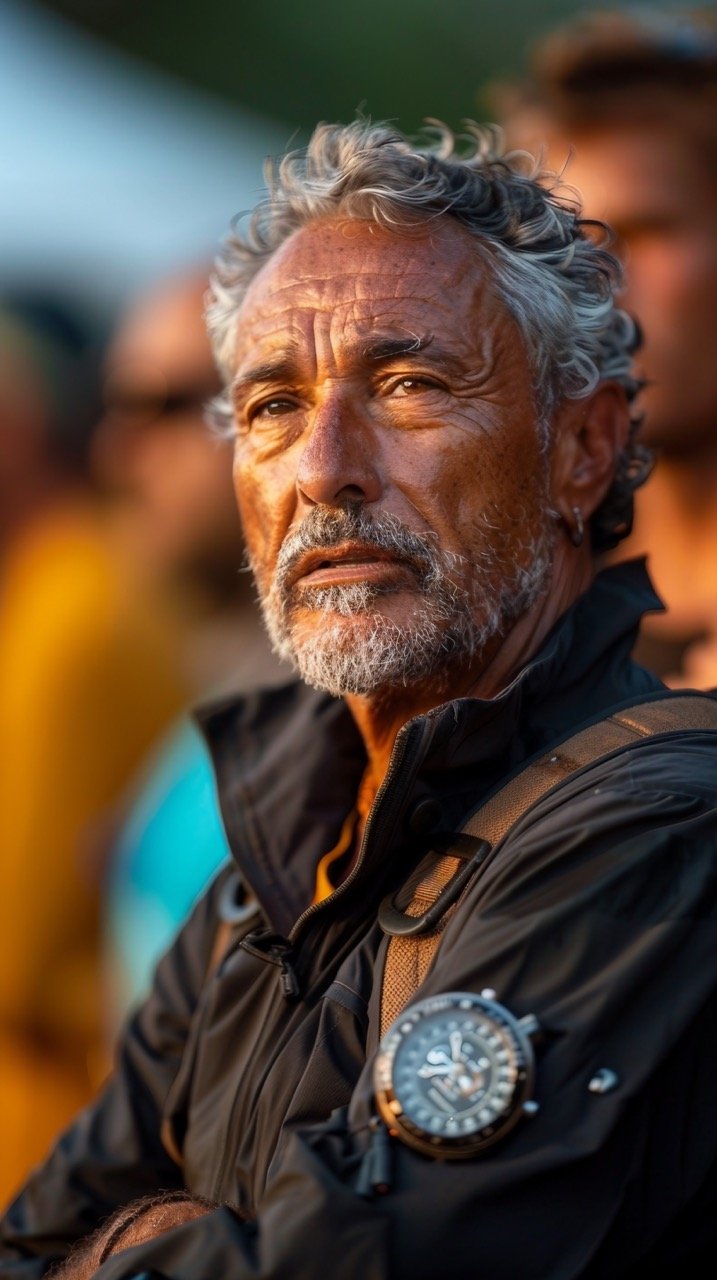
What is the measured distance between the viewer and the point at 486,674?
8.75 feet

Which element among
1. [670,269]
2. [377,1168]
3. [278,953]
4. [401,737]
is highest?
[670,269]

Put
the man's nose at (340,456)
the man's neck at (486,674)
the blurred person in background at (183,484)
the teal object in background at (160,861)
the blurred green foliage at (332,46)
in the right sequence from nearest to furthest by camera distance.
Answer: the man's nose at (340,456) → the man's neck at (486,674) → the teal object in background at (160,861) → the blurred person in background at (183,484) → the blurred green foliage at (332,46)

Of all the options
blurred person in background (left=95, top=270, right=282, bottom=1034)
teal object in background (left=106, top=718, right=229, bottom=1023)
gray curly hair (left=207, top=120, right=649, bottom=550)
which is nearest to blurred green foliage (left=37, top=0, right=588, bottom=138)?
blurred person in background (left=95, top=270, right=282, bottom=1034)

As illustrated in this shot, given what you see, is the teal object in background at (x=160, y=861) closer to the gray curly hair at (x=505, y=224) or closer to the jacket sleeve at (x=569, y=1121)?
the gray curly hair at (x=505, y=224)

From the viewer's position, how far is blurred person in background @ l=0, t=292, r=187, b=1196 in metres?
4.43

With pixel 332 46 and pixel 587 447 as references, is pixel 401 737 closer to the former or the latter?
pixel 587 447

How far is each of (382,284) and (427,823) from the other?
99 centimetres

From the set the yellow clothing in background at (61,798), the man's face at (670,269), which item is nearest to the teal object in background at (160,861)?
the yellow clothing in background at (61,798)

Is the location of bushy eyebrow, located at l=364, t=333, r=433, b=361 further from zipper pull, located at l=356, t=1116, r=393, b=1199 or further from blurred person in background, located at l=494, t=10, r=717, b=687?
blurred person in background, located at l=494, t=10, r=717, b=687

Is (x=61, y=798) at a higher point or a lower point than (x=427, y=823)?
higher

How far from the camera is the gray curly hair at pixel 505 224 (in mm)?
2686

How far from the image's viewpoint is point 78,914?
4.51 meters

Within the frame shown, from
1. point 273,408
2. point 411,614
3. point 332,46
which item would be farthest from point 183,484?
point 332,46

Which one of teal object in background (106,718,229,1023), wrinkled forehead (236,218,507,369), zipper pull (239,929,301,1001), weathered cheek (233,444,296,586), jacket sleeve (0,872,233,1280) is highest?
wrinkled forehead (236,218,507,369)
